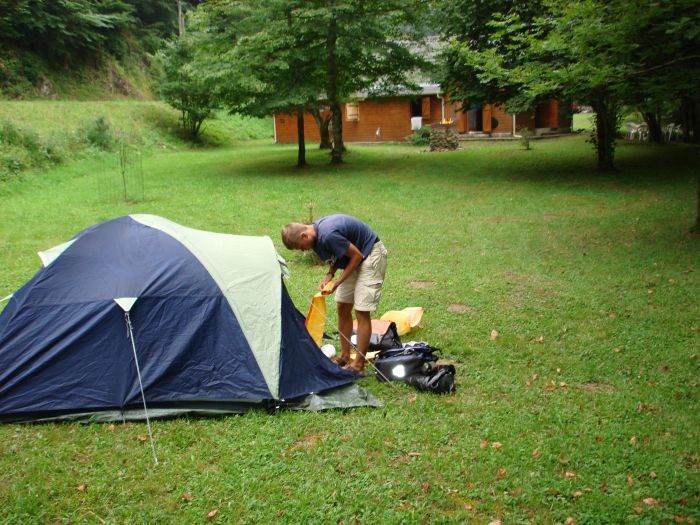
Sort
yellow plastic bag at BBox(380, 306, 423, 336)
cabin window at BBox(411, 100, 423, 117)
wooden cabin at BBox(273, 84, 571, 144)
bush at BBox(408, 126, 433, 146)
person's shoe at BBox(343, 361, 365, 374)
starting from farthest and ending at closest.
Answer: cabin window at BBox(411, 100, 423, 117) → wooden cabin at BBox(273, 84, 571, 144) → bush at BBox(408, 126, 433, 146) → yellow plastic bag at BBox(380, 306, 423, 336) → person's shoe at BBox(343, 361, 365, 374)

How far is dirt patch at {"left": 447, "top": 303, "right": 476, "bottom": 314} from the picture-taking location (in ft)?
21.9

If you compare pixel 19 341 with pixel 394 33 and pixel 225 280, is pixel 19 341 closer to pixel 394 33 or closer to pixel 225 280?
pixel 225 280

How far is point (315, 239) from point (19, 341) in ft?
7.60

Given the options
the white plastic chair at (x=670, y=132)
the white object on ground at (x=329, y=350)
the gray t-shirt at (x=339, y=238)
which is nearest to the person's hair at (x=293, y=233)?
the gray t-shirt at (x=339, y=238)

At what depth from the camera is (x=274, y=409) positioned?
4.47m

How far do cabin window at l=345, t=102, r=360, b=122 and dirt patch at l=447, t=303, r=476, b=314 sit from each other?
80.6 feet

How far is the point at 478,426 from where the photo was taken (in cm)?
429

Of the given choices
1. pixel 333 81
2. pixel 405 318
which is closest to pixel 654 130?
pixel 333 81

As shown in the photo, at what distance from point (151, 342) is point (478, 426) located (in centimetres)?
245

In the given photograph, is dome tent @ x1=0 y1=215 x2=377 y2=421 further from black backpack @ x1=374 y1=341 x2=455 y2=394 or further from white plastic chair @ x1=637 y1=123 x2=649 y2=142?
white plastic chair @ x1=637 y1=123 x2=649 y2=142

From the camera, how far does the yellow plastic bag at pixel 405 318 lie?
5977 millimetres

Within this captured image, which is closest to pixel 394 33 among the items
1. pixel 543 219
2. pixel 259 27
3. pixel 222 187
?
pixel 259 27

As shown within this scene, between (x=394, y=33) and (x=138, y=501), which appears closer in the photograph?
(x=138, y=501)

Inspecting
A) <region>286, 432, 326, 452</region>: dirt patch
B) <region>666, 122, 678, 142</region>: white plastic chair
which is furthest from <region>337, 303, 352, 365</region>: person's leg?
<region>666, 122, 678, 142</region>: white plastic chair
